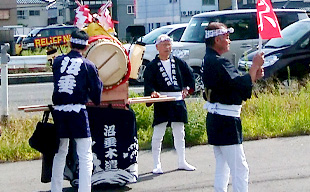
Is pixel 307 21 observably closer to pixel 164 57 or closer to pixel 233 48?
pixel 233 48

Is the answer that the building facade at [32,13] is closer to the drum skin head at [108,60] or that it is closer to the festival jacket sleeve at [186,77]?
the festival jacket sleeve at [186,77]

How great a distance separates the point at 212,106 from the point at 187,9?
42418 millimetres

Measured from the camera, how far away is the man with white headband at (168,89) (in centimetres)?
770

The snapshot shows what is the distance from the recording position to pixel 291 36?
1453 centimetres

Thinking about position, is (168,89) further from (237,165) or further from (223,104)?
(237,165)

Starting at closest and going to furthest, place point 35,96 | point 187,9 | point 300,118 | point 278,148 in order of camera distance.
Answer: point 278,148 < point 300,118 < point 35,96 < point 187,9

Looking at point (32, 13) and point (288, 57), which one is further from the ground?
point (288, 57)

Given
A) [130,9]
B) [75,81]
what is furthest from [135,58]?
[130,9]

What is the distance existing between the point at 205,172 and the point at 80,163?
2.06m

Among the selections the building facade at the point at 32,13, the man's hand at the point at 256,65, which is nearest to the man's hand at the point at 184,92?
the man's hand at the point at 256,65

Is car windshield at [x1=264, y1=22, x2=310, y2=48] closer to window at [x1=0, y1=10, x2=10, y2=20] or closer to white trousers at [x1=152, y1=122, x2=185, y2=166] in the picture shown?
white trousers at [x1=152, y1=122, x2=185, y2=166]

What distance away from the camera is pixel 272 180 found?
7.27 meters

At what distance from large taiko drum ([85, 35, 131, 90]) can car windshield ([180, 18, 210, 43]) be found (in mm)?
9603

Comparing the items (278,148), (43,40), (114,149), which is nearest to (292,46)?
(278,148)
